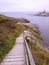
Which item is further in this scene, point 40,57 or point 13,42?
point 13,42

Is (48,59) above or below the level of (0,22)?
below

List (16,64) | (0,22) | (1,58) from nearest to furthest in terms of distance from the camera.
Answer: (16,64), (1,58), (0,22)

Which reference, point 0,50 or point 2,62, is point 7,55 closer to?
point 0,50

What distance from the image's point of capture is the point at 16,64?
427 inches

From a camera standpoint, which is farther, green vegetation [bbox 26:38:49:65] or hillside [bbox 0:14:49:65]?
hillside [bbox 0:14:49:65]

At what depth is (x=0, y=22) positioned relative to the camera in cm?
2691

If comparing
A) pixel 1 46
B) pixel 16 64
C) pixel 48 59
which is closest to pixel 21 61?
pixel 16 64

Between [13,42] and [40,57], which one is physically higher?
[13,42]

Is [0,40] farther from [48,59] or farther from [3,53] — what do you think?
[48,59]

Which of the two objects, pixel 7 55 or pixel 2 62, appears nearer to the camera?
pixel 2 62

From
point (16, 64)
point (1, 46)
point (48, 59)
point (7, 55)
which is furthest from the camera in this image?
point (48, 59)

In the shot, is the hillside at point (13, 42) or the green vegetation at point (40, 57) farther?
the hillside at point (13, 42)

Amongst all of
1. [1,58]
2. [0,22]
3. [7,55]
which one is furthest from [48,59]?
[0,22]

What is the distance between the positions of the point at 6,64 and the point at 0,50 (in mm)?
2338
